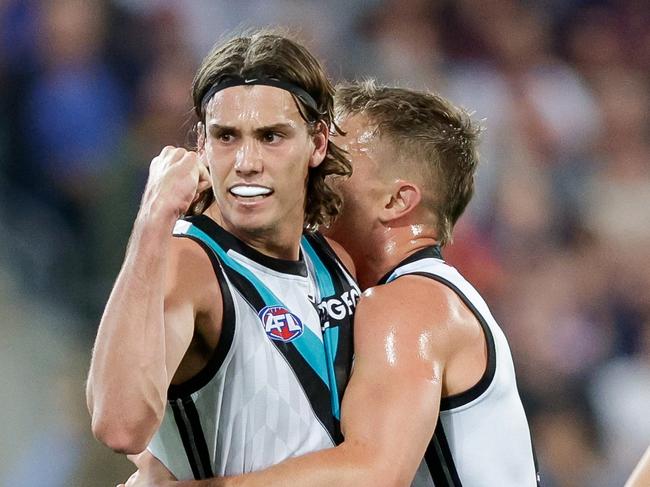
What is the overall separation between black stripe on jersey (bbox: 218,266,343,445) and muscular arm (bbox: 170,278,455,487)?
→ 6cm

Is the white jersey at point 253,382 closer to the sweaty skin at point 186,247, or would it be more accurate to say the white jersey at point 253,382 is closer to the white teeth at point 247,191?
the sweaty skin at point 186,247

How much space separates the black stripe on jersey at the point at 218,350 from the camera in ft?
9.98

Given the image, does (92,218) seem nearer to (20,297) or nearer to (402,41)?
(20,297)

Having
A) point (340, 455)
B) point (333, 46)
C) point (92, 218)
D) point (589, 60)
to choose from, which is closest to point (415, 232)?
point (340, 455)

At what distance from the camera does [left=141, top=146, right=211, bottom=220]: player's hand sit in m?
2.81

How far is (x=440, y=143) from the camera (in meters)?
4.04

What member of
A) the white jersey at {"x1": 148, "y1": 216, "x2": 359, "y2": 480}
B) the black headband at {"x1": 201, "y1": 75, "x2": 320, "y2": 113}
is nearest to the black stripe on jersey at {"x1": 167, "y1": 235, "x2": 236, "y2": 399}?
the white jersey at {"x1": 148, "y1": 216, "x2": 359, "y2": 480}

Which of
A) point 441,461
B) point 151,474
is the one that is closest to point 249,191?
point 151,474

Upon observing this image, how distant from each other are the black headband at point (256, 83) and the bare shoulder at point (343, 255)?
728 millimetres

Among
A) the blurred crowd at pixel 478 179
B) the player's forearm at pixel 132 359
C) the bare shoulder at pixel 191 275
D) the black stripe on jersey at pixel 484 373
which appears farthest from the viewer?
the blurred crowd at pixel 478 179

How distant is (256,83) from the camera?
10.6ft

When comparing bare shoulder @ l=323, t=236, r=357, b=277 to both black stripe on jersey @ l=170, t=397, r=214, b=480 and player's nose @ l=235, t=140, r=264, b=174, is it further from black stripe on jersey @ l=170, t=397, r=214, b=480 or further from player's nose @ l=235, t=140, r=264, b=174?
black stripe on jersey @ l=170, t=397, r=214, b=480

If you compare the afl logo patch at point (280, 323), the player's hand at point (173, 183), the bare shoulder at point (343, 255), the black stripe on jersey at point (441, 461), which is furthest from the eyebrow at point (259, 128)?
the black stripe on jersey at point (441, 461)

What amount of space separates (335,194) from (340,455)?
967 mm
